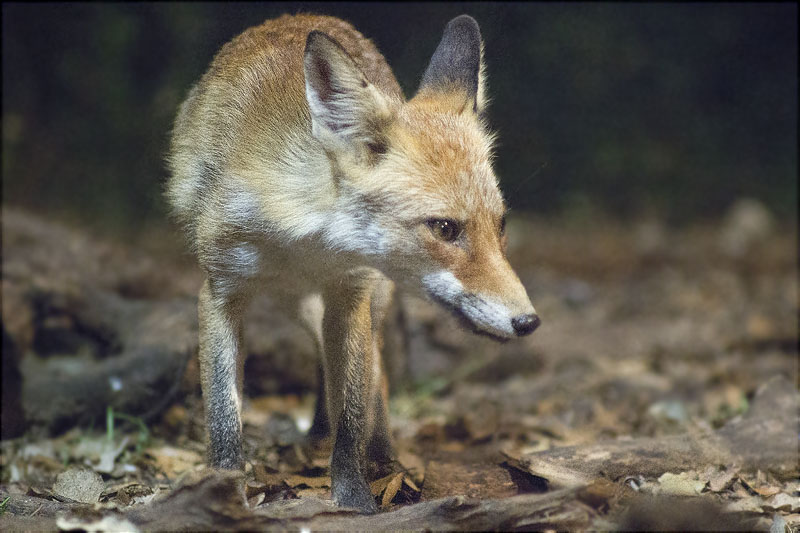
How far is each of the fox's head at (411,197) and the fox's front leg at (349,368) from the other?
0.51 metres

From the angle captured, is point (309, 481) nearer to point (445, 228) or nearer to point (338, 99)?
point (445, 228)

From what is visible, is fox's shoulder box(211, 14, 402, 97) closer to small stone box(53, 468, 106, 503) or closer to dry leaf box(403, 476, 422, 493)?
dry leaf box(403, 476, 422, 493)

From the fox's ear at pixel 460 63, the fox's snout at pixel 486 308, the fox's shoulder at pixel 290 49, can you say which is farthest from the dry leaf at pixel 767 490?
the fox's shoulder at pixel 290 49

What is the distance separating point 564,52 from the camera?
10.2 meters

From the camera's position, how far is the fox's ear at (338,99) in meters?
3.66

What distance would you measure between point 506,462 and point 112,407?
3.02 metres

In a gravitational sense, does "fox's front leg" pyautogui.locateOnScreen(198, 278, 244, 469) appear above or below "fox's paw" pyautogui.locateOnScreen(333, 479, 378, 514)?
above

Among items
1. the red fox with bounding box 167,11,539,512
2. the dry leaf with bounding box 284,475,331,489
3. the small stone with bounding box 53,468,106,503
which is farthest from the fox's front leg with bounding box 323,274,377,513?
the small stone with bounding box 53,468,106,503

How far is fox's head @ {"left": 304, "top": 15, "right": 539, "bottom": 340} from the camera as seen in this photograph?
12.1 feet

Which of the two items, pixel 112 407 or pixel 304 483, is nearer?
pixel 304 483

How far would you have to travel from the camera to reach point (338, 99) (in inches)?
150

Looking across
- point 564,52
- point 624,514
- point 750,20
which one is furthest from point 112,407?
point 750,20

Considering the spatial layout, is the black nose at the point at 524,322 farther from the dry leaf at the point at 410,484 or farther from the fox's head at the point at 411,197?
the dry leaf at the point at 410,484

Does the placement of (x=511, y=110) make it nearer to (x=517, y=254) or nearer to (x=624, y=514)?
(x=517, y=254)
